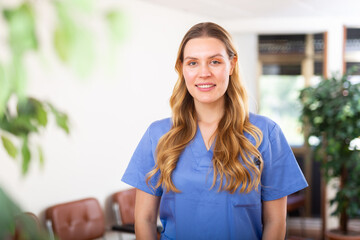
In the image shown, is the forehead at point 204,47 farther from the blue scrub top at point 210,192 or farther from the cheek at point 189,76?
the blue scrub top at point 210,192

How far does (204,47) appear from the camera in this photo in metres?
1.55

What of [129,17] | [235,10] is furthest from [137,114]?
[129,17]

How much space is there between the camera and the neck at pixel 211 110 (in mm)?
1662

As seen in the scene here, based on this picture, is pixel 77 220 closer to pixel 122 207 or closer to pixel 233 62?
pixel 122 207

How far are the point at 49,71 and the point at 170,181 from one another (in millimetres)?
1276

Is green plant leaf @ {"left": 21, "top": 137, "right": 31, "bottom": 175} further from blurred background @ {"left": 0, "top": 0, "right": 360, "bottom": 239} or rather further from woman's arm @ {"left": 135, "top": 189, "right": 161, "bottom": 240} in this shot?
woman's arm @ {"left": 135, "top": 189, "right": 161, "bottom": 240}

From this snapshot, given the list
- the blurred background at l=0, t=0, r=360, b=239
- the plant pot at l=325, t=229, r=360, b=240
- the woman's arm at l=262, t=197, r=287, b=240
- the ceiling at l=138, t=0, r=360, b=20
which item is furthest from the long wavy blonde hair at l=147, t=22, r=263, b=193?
the plant pot at l=325, t=229, r=360, b=240

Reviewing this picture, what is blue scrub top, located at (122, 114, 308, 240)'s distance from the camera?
1.54 m

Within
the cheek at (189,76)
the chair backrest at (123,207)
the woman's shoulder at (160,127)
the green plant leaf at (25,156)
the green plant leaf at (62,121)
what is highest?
the cheek at (189,76)

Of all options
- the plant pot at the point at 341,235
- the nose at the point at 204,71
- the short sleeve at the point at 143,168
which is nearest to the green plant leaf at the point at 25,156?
the nose at the point at 204,71

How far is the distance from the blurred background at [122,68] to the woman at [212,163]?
0.36 metres

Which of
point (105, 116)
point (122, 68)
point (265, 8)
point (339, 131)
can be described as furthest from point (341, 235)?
point (122, 68)

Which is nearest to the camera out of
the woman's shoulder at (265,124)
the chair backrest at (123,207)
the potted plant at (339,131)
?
the woman's shoulder at (265,124)

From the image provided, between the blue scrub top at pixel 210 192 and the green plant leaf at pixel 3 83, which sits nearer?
the green plant leaf at pixel 3 83
